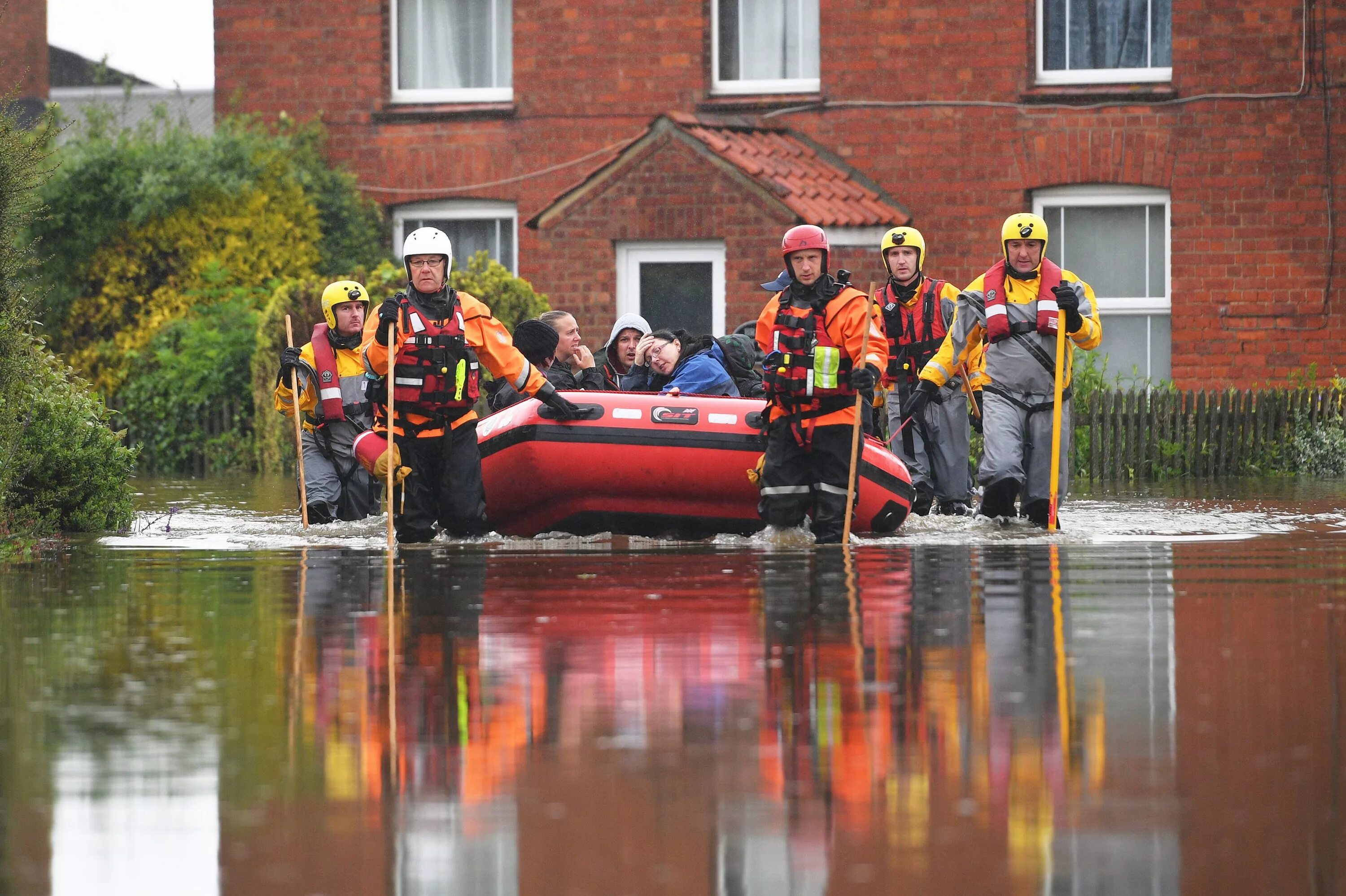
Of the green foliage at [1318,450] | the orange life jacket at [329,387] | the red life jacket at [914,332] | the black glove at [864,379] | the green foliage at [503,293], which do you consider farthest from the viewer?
the green foliage at [503,293]

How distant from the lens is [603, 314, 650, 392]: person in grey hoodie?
14.2m

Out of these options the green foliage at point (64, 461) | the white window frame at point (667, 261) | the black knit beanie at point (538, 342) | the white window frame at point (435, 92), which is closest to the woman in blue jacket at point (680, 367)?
the black knit beanie at point (538, 342)

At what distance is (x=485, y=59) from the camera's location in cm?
2370

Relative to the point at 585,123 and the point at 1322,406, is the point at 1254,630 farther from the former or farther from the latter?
the point at 585,123

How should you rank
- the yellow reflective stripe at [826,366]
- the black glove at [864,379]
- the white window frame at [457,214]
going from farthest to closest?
the white window frame at [457,214], the yellow reflective stripe at [826,366], the black glove at [864,379]

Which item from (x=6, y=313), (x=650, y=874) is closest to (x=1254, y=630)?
(x=650, y=874)

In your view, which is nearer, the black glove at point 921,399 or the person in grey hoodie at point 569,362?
the black glove at point 921,399

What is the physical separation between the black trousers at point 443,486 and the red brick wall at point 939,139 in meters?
9.15

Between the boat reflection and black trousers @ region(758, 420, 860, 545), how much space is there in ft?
8.74

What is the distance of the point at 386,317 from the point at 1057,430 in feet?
13.3

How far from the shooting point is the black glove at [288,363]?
1393 cm

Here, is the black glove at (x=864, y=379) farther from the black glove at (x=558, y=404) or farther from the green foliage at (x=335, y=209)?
the green foliage at (x=335, y=209)

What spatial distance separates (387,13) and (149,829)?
64.2ft

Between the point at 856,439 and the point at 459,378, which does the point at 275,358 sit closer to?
the point at 459,378
